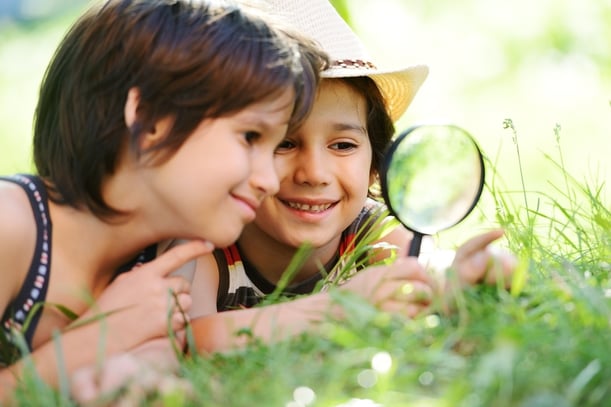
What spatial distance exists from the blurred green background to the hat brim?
4150 millimetres

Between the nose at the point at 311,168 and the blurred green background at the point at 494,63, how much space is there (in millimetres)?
4716

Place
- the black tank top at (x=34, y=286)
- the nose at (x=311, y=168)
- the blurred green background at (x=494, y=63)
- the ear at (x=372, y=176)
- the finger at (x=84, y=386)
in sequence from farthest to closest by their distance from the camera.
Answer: the blurred green background at (x=494, y=63)
the ear at (x=372, y=176)
the nose at (x=311, y=168)
the black tank top at (x=34, y=286)
the finger at (x=84, y=386)

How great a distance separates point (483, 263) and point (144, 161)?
962mm

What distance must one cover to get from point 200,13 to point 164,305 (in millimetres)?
865

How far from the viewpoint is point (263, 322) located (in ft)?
8.77

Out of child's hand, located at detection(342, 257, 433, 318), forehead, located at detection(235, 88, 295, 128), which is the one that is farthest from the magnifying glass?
forehead, located at detection(235, 88, 295, 128)

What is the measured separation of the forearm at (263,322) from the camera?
2516 mm

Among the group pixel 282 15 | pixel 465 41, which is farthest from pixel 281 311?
pixel 465 41

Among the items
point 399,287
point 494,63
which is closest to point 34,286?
point 399,287

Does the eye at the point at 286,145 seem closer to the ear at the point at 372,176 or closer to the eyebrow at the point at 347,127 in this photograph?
the eyebrow at the point at 347,127

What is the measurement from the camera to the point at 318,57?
3279mm

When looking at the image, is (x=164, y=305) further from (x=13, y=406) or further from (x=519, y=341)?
(x=519, y=341)

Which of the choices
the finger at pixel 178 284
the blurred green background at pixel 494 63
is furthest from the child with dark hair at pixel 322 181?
the blurred green background at pixel 494 63

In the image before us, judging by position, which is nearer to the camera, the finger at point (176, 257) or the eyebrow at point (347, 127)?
the finger at point (176, 257)
